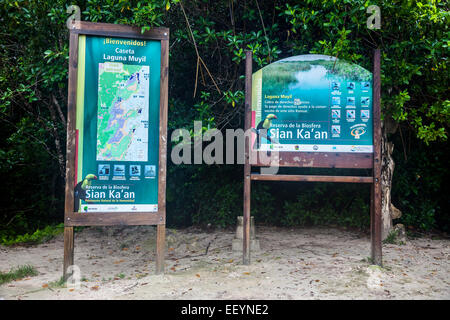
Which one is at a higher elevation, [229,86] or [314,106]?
[229,86]

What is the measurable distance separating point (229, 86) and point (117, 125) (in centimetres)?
235

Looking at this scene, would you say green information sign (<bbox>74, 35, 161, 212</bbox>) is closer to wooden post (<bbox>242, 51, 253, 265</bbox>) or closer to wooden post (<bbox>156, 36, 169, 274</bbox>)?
wooden post (<bbox>156, 36, 169, 274</bbox>)

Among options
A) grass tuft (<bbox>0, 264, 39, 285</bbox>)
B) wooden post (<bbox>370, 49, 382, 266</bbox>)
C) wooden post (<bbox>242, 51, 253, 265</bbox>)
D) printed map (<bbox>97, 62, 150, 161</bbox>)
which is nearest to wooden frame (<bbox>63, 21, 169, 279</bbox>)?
printed map (<bbox>97, 62, 150, 161</bbox>)

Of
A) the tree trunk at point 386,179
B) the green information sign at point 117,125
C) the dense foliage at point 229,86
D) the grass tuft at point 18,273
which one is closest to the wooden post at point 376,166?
the dense foliage at point 229,86

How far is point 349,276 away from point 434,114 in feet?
9.62

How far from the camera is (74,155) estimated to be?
4344mm

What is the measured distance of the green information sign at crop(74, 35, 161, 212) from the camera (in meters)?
4.38

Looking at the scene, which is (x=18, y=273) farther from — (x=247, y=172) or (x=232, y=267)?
(x=247, y=172)

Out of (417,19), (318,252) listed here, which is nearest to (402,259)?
(318,252)

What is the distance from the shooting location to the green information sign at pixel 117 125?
438cm

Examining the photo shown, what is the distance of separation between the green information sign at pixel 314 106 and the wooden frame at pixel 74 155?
1151 millimetres

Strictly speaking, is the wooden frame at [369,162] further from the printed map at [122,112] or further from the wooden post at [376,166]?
the printed map at [122,112]

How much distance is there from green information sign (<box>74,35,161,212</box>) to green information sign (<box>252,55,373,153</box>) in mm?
1314

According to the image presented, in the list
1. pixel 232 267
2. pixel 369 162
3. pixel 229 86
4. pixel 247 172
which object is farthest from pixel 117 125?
pixel 369 162
